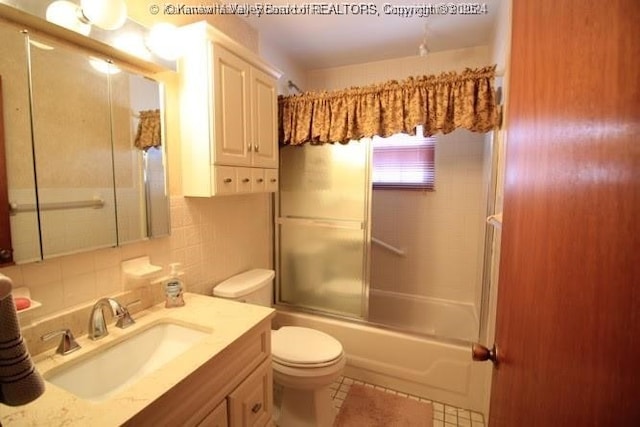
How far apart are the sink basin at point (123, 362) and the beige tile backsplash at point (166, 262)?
5.2 inches

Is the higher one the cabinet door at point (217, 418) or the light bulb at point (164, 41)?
the light bulb at point (164, 41)

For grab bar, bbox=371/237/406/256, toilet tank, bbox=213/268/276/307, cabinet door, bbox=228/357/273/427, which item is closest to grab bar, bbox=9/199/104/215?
toilet tank, bbox=213/268/276/307

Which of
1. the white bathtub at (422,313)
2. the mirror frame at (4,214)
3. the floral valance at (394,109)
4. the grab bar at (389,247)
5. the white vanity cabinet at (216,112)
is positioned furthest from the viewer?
the grab bar at (389,247)

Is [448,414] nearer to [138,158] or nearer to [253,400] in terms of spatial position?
[253,400]

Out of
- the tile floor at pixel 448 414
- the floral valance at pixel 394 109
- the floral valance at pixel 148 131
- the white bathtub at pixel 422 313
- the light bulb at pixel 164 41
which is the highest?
the light bulb at pixel 164 41

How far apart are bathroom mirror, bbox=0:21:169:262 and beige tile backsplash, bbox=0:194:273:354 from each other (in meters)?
0.07

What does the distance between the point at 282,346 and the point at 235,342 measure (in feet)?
2.18

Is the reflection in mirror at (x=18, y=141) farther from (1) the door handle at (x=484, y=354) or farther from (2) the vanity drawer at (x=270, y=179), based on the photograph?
(1) the door handle at (x=484, y=354)

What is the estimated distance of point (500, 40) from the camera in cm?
176

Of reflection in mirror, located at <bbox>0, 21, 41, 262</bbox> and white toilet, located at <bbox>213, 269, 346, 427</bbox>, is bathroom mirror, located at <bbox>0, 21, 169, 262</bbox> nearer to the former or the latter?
reflection in mirror, located at <bbox>0, 21, 41, 262</bbox>

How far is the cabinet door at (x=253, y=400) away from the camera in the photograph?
1.09m

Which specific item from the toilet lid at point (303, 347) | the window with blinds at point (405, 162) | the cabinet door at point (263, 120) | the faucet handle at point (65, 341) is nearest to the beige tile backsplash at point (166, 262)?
the faucet handle at point (65, 341)

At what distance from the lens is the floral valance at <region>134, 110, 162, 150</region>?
132 centimetres

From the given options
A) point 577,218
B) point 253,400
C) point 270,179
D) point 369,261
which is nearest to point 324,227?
point 369,261
